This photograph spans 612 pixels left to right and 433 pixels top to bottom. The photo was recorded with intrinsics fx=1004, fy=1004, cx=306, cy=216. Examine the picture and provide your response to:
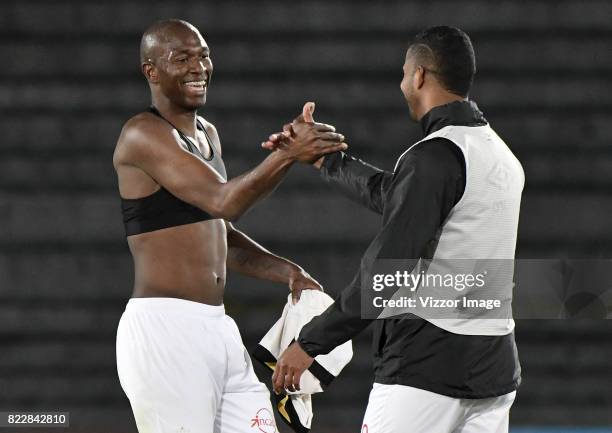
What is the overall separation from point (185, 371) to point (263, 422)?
0.31 metres

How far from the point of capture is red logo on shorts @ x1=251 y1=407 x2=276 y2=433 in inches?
123

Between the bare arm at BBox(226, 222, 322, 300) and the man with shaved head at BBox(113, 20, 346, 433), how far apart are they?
9.6 inches

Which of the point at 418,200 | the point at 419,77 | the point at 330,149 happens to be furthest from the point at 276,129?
the point at 418,200

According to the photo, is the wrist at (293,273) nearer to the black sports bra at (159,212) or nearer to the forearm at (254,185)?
the black sports bra at (159,212)

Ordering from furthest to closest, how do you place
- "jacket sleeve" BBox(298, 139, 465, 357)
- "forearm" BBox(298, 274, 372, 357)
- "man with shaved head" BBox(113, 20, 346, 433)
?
1. "man with shaved head" BBox(113, 20, 346, 433)
2. "forearm" BBox(298, 274, 372, 357)
3. "jacket sleeve" BBox(298, 139, 465, 357)

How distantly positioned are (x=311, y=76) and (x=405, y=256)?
10.2ft

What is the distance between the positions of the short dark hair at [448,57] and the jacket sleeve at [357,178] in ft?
1.06

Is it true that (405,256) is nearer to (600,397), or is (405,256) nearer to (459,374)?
(459,374)

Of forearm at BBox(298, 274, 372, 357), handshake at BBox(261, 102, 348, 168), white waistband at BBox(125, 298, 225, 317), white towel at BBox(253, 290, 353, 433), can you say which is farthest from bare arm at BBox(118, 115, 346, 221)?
white towel at BBox(253, 290, 353, 433)

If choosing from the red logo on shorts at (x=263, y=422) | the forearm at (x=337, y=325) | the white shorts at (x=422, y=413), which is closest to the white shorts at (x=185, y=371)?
the red logo on shorts at (x=263, y=422)

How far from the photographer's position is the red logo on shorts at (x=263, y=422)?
123 inches

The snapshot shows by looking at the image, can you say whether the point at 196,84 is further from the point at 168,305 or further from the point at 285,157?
the point at 168,305

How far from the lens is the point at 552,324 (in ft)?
17.8

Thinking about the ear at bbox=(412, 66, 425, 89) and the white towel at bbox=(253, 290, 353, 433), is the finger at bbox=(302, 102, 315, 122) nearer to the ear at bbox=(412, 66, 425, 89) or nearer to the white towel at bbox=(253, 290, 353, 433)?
the ear at bbox=(412, 66, 425, 89)
